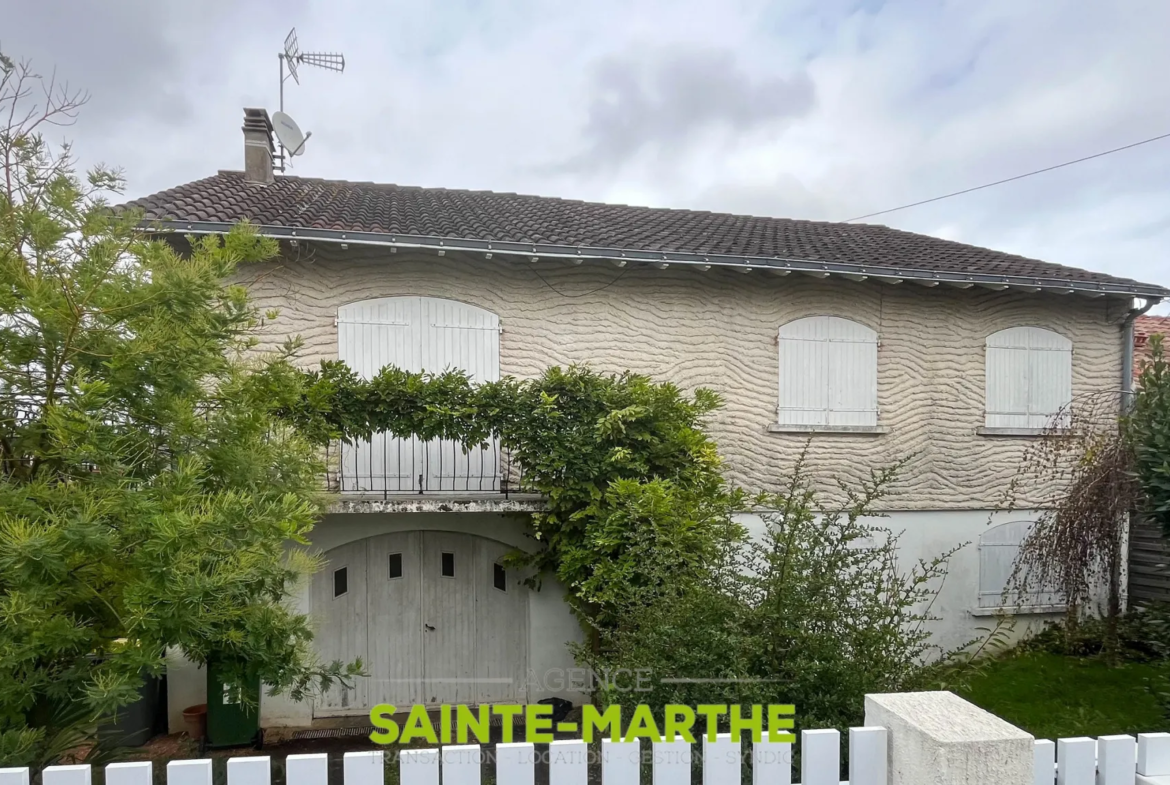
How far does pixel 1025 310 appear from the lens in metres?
9.15

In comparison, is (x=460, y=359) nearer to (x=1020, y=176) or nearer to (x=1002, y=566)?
(x=1002, y=566)

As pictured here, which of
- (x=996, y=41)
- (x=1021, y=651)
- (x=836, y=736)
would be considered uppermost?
(x=996, y=41)

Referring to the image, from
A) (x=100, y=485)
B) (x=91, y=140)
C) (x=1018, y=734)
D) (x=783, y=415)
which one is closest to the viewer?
(x=1018, y=734)

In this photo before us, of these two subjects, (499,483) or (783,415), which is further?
(783,415)

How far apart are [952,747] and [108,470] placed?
3791 mm

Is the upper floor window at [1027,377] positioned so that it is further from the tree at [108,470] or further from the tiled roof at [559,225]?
the tree at [108,470]

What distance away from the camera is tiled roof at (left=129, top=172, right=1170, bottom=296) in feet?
24.8

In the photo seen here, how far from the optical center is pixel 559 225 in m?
9.12

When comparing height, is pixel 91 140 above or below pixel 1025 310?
above

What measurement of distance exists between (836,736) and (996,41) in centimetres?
1134

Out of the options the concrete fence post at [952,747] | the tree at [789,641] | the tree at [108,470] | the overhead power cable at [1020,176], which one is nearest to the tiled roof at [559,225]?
the overhead power cable at [1020,176]

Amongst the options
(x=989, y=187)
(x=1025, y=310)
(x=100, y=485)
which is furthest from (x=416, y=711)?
(x=989, y=187)

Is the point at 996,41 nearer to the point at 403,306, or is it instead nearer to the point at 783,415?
the point at 783,415

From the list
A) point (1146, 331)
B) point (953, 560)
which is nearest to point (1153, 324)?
point (1146, 331)
